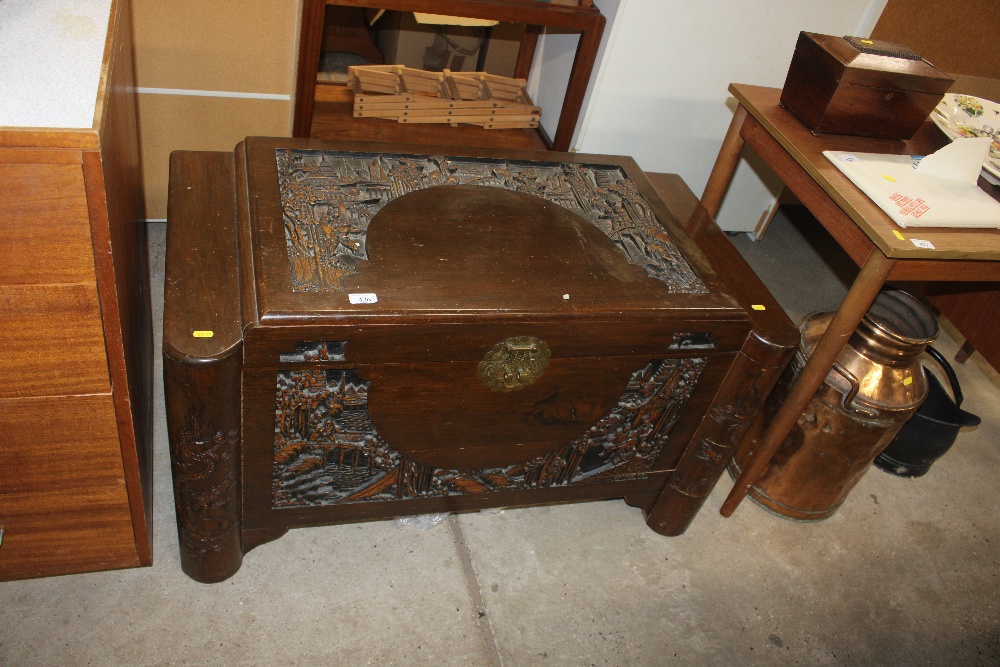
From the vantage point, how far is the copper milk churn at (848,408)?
1579mm

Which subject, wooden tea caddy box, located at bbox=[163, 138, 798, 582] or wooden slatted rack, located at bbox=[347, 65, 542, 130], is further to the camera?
wooden slatted rack, located at bbox=[347, 65, 542, 130]

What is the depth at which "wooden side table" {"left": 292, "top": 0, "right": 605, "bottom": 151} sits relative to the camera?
1.69m

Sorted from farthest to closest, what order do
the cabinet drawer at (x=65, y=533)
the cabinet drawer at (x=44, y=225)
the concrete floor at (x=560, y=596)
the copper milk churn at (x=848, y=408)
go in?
1. the copper milk churn at (x=848, y=408)
2. the concrete floor at (x=560, y=596)
3. the cabinet drawer at (x=65, y=533)
4. the cabinet drawer at (x=44, y=225)

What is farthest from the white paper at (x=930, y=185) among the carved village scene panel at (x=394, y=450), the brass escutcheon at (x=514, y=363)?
the brass escutcheon at (x=514, y=363)

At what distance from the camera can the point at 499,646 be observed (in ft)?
4.71

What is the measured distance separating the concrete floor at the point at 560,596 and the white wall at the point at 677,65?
1.01m

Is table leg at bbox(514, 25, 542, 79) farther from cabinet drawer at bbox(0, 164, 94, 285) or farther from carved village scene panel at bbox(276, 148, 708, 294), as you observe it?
cabinet drawer at bbox(0, 164, 94, 285)

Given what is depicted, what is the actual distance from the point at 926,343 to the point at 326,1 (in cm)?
141

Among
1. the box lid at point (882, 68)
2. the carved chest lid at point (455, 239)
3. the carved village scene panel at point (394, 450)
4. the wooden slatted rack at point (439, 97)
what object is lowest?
the carved village scene panel at point (394, 450)

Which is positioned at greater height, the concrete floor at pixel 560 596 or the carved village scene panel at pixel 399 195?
the carved village scene panel at pixel 399 195

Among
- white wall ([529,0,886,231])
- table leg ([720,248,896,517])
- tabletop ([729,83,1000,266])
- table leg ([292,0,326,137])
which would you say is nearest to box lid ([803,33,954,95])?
tabletop ([729,83,1000,266])

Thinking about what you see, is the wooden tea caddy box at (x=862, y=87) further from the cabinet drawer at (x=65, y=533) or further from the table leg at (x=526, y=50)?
the cabinet drawer at (x=65, y=533)

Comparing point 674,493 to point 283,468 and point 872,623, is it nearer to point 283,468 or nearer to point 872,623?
point 872,623

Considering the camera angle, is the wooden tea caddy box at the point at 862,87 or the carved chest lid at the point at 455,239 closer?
the carved chest lid at the point at 455,239
